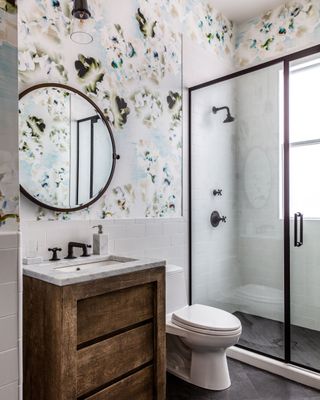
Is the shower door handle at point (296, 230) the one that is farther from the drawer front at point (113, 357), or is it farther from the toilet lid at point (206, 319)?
the drawer front at point (113, 357)

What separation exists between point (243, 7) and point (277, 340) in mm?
2990

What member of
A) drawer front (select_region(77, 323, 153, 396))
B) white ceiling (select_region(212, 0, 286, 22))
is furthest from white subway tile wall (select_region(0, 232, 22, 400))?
white ceiling (select_region(212, 0, 286, 22))

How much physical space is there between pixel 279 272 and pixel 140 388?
52.8 inches

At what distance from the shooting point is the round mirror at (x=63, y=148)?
179cm

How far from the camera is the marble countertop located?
1.38 m

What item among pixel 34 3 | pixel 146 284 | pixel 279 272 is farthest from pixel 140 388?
pixel 34 3

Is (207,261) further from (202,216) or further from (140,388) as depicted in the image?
(140,388)

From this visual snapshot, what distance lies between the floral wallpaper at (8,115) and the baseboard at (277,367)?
207cm

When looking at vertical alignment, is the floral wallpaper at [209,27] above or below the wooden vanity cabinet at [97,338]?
above

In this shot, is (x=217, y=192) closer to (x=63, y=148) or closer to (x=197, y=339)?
(x=197, y=339)

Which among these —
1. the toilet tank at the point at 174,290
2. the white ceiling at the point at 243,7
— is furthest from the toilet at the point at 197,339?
the white ceiling at the point at 243,7

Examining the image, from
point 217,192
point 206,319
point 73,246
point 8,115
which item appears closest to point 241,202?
point 217,192

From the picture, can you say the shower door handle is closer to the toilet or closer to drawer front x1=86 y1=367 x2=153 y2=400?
the toilet

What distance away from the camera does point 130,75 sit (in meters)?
2.35
